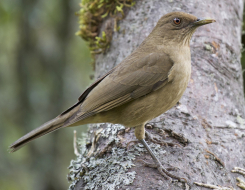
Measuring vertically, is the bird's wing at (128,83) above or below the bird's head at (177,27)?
below

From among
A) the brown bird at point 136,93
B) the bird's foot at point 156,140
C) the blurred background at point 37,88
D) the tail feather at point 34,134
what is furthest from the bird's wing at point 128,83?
the blurred background at point 37,88

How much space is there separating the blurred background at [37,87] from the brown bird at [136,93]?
10.3 ft

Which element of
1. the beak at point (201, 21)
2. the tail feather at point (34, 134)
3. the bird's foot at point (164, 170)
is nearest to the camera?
the bird's foot at point (164, 170)

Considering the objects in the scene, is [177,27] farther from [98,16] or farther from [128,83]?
[98,16]

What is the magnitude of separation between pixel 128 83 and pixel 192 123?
2.92ft

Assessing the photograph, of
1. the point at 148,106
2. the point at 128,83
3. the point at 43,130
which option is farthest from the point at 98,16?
the point at 43,130

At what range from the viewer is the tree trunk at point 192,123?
9.27 feet

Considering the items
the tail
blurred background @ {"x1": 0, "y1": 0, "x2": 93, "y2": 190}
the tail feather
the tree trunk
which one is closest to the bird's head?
the tree trunk

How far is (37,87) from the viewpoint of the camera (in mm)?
6551

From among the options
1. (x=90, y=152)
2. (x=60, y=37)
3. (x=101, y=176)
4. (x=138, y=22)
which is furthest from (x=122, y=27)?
(x=60, y=37)

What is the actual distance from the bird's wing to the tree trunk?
359 mm

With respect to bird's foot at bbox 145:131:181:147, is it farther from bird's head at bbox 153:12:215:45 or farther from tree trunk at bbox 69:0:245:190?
bird's head at bbox 153:12:215:45

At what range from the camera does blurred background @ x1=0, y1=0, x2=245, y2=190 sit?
622 centimetres

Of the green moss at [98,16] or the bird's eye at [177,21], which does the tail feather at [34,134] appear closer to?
the green moss at [98,16]
